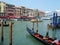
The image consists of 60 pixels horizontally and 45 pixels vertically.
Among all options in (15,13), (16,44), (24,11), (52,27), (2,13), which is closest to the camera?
(16,44)

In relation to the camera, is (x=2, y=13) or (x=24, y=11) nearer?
(x=2, y=13)

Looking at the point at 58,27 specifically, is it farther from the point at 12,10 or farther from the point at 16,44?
the point at 12,10

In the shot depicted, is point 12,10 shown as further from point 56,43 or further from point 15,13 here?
point 56,43

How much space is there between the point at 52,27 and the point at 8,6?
6126 cm

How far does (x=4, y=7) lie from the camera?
87562 millimetres

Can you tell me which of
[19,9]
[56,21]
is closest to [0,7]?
[19,9]

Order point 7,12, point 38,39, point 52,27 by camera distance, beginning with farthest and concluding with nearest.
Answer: point 7,12 < point 52,27 < point 38,39

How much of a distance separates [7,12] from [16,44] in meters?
72.0

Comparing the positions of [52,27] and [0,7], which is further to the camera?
[0,7]

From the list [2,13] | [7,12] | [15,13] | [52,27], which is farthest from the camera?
[15,13]

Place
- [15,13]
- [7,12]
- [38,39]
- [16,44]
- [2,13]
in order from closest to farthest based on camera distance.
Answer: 1. [16,44]
2. [38,39]
3. [2,13]
4. [7,12]
5. [15,13]

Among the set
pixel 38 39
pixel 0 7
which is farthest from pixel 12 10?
pixel 38 39

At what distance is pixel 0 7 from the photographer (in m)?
86.5

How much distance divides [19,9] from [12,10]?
8.84 metres
